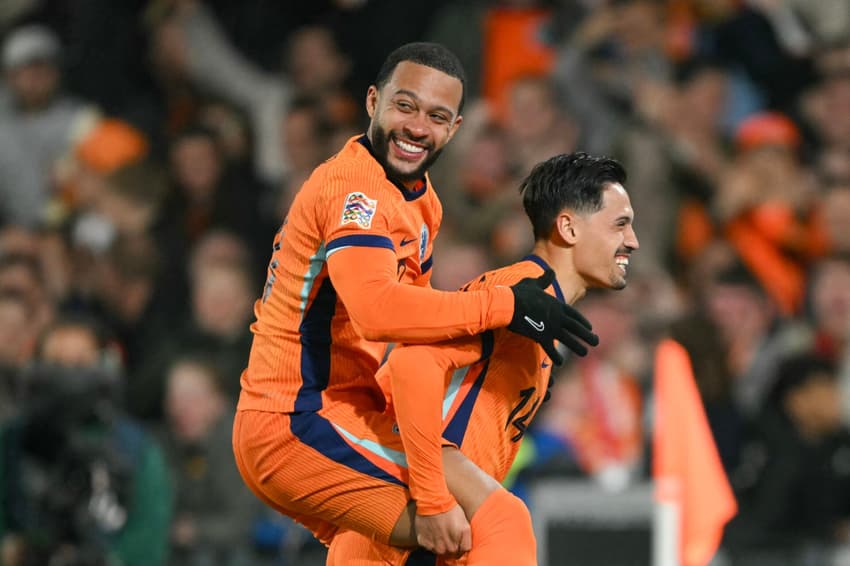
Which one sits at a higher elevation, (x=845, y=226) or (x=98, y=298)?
(x=845, y=226)

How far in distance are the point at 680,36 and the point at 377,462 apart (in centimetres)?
520

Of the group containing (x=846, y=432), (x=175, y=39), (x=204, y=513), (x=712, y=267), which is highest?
(x=175, y=39)

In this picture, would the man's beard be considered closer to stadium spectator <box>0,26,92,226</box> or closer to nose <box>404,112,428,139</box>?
nose <box>404,112,428,139</box>

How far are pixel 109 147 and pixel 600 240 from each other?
5.56m

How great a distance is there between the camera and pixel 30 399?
268 inches

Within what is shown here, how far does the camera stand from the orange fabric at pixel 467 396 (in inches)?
188

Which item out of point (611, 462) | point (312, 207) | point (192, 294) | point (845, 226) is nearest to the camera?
point (312, 207)

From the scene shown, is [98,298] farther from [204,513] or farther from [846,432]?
[846,432]

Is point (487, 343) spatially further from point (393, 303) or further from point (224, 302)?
point (224, 302)

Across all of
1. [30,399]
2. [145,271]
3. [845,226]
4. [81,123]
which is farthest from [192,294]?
[845,226]

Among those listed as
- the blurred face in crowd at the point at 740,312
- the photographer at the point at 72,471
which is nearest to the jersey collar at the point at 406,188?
the photographer at the point at 72,471

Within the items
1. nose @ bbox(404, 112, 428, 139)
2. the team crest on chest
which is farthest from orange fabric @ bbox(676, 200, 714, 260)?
nose @ bbox(404, 112, 428, 139)

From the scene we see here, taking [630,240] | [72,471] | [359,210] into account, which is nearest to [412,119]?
[359,210]

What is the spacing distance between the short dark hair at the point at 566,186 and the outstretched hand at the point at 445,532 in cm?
88
